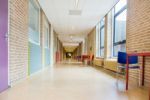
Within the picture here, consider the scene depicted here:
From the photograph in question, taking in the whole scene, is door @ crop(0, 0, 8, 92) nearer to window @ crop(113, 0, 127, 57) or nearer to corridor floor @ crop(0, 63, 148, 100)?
corridor floor @ crop(0, 63, 148, 100)

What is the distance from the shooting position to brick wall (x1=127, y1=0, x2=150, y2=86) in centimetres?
441

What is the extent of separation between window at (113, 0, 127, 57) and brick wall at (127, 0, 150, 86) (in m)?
1.79

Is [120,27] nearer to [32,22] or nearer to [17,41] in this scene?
[32,22]

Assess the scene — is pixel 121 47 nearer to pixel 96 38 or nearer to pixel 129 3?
pixel 129 3

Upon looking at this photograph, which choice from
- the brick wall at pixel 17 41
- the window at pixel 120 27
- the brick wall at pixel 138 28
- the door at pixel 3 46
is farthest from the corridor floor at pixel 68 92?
the window at pixel 120 27

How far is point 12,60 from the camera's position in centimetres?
412

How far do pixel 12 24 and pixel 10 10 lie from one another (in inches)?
12.8

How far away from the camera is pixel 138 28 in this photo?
4945 mm

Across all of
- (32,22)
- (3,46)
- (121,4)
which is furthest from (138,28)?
(32,22)

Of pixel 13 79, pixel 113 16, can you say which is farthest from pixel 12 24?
pixel 113 16

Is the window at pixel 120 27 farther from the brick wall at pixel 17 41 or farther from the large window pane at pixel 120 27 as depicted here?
the brick wall at pixel 17 41

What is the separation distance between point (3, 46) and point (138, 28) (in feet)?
11.7

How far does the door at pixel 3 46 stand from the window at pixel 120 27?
4.99 m

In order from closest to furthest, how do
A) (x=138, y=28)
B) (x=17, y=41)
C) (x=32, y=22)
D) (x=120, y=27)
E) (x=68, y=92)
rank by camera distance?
(x=68, y=92) < (x=17, y=41) < (x=138, y=28) < (x=32, y=22) < (x=120, y=27)
